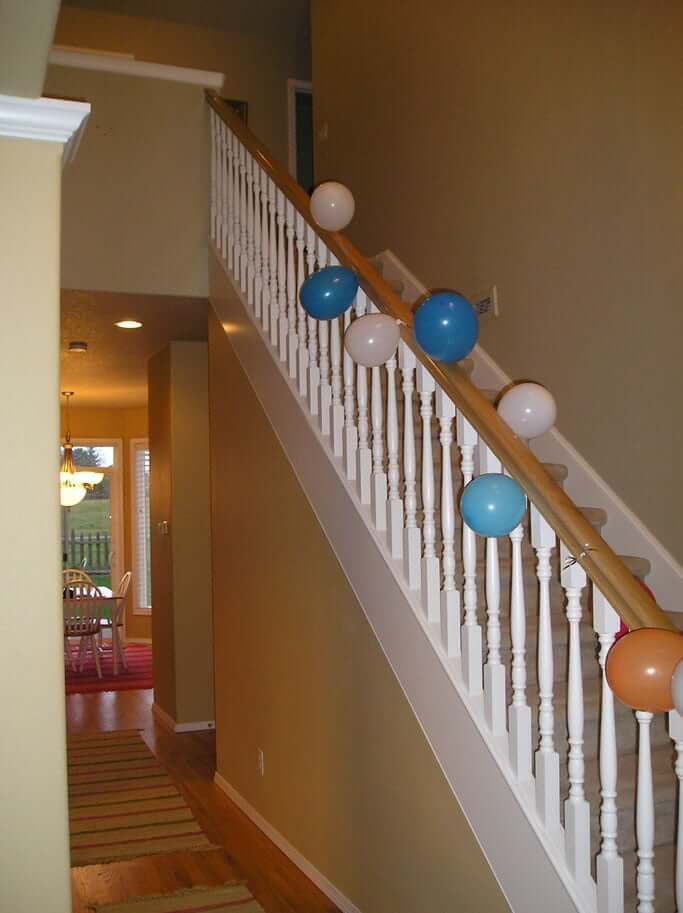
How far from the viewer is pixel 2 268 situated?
6.04 ft

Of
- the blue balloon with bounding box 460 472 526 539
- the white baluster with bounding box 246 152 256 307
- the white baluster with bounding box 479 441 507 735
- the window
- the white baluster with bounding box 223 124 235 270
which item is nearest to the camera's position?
the blue balloon with bounding box 460 472 526 539

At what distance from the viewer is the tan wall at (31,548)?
177cm

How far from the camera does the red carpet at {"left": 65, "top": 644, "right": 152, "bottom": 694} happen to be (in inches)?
324

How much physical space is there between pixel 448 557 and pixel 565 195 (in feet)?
6.29

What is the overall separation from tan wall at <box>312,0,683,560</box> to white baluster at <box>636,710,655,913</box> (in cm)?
147

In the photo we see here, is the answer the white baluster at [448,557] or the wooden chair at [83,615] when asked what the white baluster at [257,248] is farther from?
the wooden chair at [83,615]

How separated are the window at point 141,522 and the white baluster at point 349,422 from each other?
7.95 metres

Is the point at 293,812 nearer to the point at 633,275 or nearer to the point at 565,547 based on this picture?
the point at 565,547

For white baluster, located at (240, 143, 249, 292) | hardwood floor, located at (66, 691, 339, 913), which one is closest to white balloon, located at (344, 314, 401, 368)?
white baluster, located at (240, 143, 249, 292)

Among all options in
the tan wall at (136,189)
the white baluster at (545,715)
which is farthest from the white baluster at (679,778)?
the tan wall at (136,189)

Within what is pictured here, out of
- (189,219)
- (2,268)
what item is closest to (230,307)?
(189,219)

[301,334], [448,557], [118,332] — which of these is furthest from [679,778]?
[118,332]

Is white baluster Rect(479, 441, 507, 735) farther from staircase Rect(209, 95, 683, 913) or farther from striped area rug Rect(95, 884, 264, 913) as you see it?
striped area rug Rect(95, 884, 264, 913)

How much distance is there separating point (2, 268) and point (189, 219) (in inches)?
129
